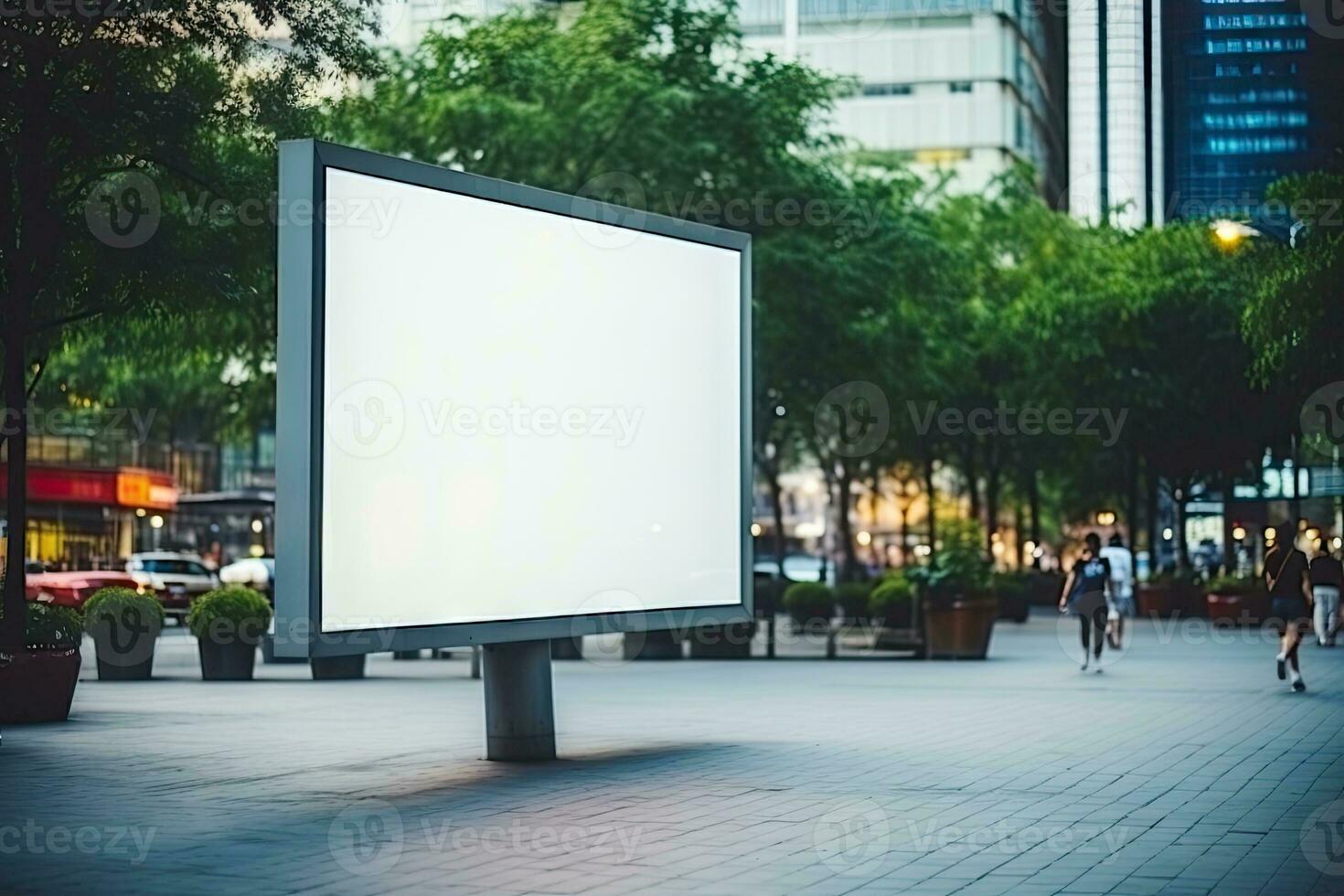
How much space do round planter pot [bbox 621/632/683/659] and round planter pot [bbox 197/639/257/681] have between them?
678cm

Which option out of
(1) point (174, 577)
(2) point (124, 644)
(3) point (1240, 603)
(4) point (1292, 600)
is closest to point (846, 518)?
(3) point (1240, 603)

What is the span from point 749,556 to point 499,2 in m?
21.8

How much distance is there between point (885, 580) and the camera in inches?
1227

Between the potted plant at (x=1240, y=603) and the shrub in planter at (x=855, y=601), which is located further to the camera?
the potted plant at (x=1240, y=603)

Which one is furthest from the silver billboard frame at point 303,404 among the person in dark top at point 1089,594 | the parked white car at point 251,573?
the parked white car at point 251,573

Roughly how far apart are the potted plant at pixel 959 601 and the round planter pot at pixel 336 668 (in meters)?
8.37

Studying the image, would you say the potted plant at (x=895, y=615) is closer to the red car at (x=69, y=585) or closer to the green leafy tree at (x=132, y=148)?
the green leafy tree at (x=132, y=148)

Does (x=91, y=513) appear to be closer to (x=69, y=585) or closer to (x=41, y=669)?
(x=69, y=585)

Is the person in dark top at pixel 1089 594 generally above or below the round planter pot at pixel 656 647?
above

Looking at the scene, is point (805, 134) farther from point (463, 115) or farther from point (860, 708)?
point (860, 708)

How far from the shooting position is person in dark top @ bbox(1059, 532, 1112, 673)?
81.4 ft

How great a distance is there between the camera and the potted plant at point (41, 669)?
1659cm

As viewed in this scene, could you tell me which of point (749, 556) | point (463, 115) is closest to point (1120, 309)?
point (463, 115)

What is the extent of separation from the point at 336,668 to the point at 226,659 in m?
1.68
